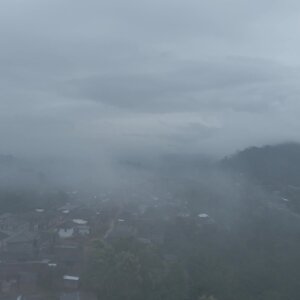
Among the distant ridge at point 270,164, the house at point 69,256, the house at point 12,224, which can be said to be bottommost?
the house at point 12,224

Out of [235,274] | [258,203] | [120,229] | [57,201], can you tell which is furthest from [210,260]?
[57,201]

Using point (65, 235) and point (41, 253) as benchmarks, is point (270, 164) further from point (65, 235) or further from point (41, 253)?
point (41, 253)

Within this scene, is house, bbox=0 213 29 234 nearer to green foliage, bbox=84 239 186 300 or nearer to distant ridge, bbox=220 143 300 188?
green foliage, bbox=84 239 186 300

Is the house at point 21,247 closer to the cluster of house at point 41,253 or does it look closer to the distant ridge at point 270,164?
the cluster of house at point 41,253

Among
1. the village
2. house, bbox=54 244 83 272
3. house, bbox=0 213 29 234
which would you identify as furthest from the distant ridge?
house, bbox=54 244 83 272

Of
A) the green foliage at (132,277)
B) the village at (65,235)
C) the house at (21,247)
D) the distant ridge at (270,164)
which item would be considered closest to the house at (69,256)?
the village at (65,235)

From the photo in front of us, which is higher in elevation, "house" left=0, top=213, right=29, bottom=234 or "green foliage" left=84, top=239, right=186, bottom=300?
"green foliage" left=84, top=239, right=186, bottom=300

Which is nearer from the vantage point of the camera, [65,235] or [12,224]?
[65,235]

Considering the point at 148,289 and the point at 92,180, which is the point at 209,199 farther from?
the point at 148,289

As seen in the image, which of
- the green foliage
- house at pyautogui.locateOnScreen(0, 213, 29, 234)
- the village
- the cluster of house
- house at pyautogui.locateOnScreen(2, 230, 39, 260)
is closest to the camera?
the green foliage

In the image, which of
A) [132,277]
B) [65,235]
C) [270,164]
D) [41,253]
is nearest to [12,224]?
[65,235]

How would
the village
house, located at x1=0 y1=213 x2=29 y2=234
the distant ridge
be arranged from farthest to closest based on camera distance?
the distant ridge, house, located at x1=0 y1=213 x2=29 y2=234, the village

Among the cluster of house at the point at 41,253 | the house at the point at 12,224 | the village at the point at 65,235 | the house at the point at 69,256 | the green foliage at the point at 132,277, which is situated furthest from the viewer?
the house at the point at 12,224
